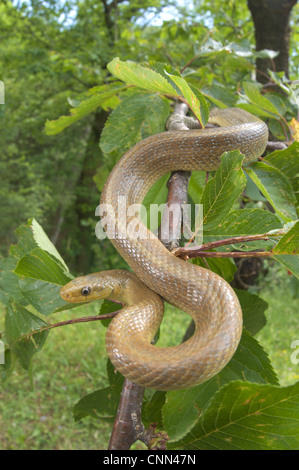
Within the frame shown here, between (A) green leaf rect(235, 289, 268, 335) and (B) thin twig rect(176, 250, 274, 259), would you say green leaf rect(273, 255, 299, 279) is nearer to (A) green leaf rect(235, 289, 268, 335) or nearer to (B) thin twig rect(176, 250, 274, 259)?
(B) thin twig rect(176, 250, 274, 259)

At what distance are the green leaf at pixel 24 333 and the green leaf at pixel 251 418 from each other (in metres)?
0.67

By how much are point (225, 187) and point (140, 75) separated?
0.51 m

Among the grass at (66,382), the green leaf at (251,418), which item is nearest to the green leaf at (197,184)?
the green leaf at (251,418)

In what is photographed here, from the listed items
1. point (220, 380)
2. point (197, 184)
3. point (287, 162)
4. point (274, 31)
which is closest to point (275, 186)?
point (287, 162)

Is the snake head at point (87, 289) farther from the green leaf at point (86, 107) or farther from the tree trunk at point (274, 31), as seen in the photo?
the tree trunk at point (274, 31)

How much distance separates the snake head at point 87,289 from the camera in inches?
55.0

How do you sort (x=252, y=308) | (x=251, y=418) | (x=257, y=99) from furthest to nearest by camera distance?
1. (x=257, y=99)
2. (x=252, y=308)
3. (x=251, y=418)

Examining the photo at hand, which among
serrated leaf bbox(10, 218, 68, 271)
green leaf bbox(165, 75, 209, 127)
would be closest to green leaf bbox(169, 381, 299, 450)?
serrated leaf bbox(10, 218, 68, 271)

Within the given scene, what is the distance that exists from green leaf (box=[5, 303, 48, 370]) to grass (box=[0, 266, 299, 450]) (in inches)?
121

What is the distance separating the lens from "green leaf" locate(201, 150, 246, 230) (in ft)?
3.75

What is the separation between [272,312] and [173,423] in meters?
9.15

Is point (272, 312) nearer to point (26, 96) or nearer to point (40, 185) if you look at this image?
point (40, 185)

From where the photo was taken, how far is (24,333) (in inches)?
52.4

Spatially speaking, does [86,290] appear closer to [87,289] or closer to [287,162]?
[87,289]
